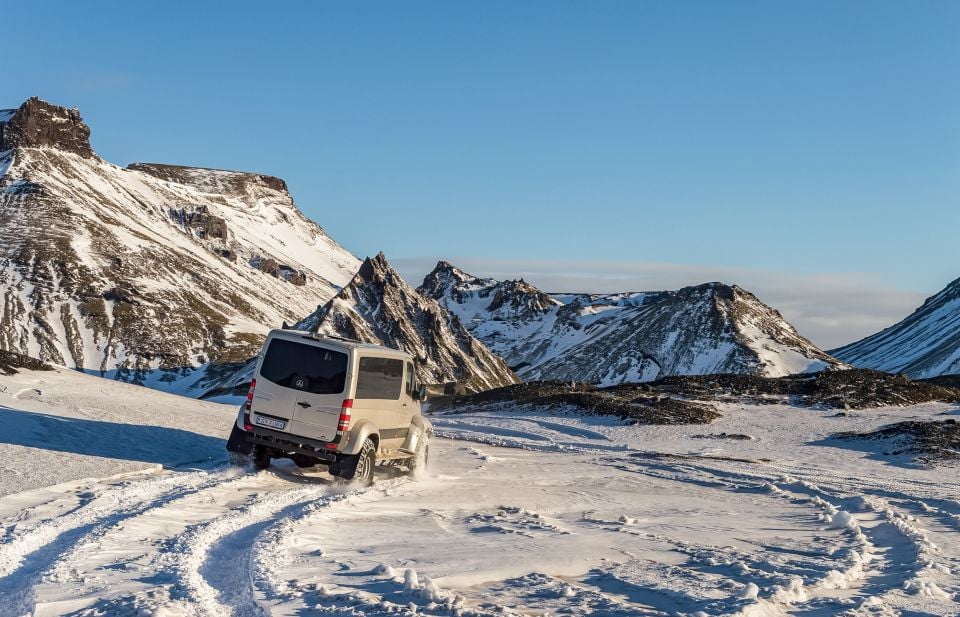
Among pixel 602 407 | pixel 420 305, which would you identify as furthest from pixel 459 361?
pixel 602 407

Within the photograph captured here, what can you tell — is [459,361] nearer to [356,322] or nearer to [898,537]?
[356,322]

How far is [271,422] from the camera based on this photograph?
1739 centimetres

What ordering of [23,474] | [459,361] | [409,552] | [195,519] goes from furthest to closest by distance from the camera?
[459,361] → [23,474] → [195,519] → [409,552]

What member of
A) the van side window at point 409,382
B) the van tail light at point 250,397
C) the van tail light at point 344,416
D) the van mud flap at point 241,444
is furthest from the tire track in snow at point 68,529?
the van side window at point 409,382

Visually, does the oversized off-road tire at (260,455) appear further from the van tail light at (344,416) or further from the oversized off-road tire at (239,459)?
the van tail light at (344,416)

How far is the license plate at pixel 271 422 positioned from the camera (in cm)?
1732

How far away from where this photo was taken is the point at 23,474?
1477 cm

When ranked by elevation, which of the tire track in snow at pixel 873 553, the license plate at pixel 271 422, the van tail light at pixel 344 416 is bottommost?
the tire track in snow at pixel 873 553

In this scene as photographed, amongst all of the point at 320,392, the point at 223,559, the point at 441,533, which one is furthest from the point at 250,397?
the point at 223,559

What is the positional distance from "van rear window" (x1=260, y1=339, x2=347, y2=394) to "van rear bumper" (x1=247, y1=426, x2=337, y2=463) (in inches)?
36.3

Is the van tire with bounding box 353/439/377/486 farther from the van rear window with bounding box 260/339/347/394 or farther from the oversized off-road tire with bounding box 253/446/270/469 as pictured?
the oversized off-road tire with bounding box 253/446/270/469

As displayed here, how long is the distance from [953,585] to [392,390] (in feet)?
37.6

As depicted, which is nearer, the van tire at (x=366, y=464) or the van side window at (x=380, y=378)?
the van tire at (x=366, y=464)

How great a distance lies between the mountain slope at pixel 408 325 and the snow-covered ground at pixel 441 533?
486ft
